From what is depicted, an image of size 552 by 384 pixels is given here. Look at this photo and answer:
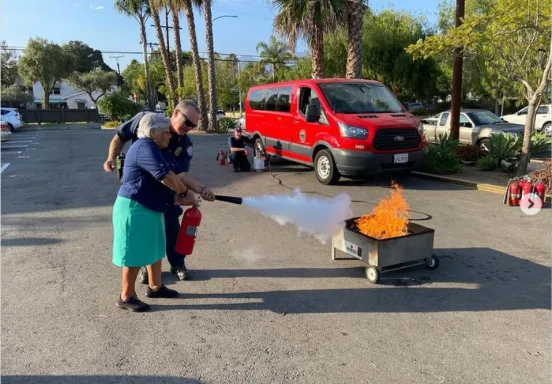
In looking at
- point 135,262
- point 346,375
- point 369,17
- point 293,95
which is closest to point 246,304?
point 135,262

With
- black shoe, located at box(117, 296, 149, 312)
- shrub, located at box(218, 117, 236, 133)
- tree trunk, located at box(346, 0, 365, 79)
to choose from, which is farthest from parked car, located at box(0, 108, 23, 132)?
black shoe, located at box(117, 296, 149, 312)

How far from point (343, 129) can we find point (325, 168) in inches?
41.6

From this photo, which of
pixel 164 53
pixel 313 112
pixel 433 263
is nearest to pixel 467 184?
pixel 313 112

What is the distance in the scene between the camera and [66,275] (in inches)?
180

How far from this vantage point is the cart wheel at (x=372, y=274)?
4320mm

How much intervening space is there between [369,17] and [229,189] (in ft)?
77.8

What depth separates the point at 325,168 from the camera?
9.50 metres

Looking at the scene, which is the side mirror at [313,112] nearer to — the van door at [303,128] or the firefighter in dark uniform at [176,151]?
the van door at [303,128]

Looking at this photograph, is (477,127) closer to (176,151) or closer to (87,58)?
(176,151)

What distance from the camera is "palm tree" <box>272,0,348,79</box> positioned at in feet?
44.6

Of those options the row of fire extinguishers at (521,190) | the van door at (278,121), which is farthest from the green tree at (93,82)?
the row of fire extinguishers at (521,190)

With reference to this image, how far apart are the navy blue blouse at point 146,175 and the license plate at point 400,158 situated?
6.14 metres

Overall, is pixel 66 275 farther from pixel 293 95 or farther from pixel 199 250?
pixel 293 95

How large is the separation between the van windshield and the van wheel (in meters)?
1.00
